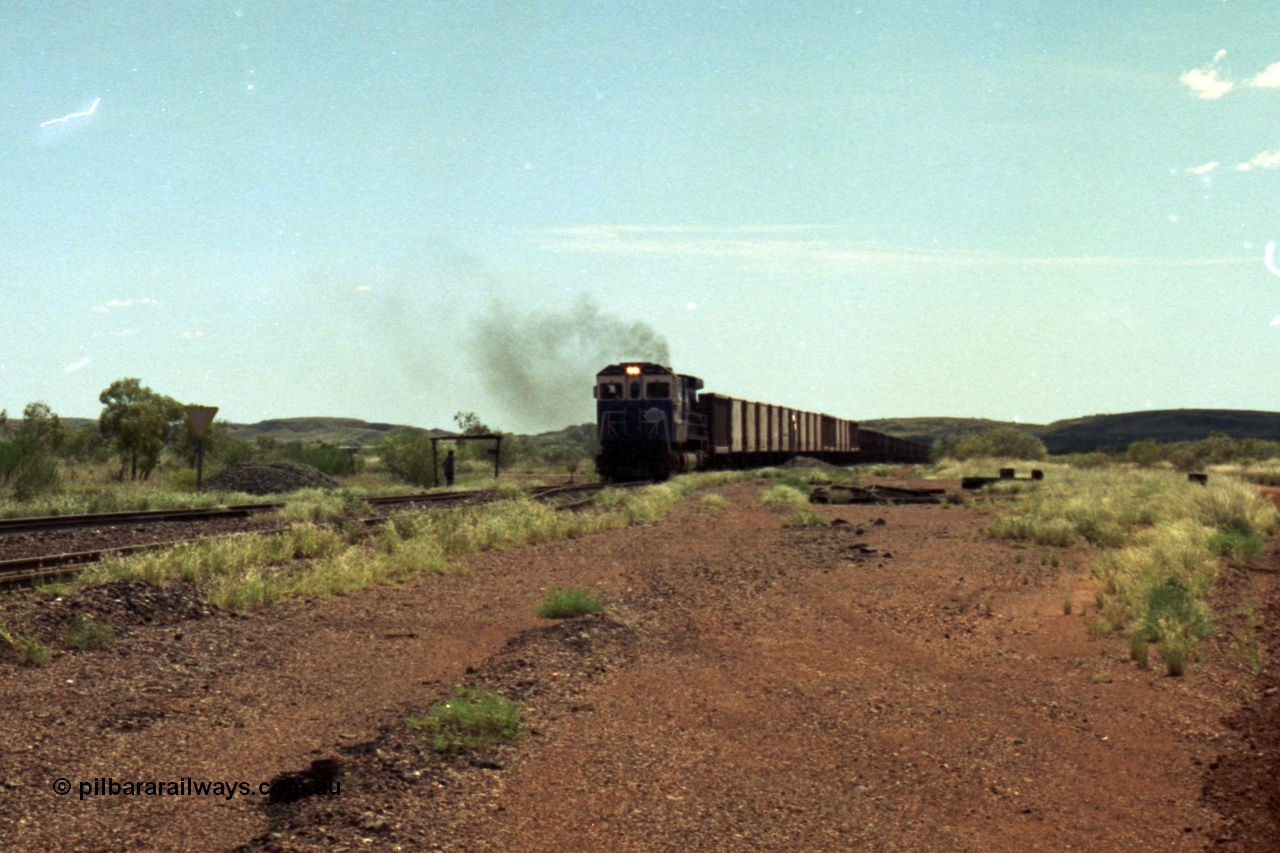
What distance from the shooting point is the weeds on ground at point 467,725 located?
21.8ft

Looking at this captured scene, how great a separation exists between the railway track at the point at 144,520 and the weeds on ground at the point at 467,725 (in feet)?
21.6

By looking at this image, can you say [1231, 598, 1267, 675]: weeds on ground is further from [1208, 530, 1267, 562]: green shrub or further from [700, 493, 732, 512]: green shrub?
[700, 493, 732, 512]: green shrub

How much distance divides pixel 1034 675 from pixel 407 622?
6.33 metres

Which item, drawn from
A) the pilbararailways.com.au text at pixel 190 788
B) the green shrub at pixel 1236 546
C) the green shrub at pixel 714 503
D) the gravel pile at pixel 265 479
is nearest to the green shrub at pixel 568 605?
the pilbararailways.com.au text at pixel 190 788

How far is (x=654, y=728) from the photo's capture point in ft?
24.0

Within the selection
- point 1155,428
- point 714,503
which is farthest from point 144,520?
point 1155,428

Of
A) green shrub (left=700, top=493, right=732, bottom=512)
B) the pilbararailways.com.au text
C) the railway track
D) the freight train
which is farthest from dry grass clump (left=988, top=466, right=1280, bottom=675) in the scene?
the freight train

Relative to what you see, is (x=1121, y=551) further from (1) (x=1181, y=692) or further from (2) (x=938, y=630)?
(1) (x=1181, y=692)

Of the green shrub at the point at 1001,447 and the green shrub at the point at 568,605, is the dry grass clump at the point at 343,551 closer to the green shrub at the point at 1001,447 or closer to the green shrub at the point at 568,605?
the green shrub at the point at 568,605

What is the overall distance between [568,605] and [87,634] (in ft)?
15.0

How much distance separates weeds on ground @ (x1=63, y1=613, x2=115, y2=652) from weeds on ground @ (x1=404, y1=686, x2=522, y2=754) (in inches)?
152

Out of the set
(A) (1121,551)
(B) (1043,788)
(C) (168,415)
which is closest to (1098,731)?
(B) (1043,788)

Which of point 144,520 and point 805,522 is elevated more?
point 144,520

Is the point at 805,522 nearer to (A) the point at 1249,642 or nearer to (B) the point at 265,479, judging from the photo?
→ (A) the point at 1249,642
